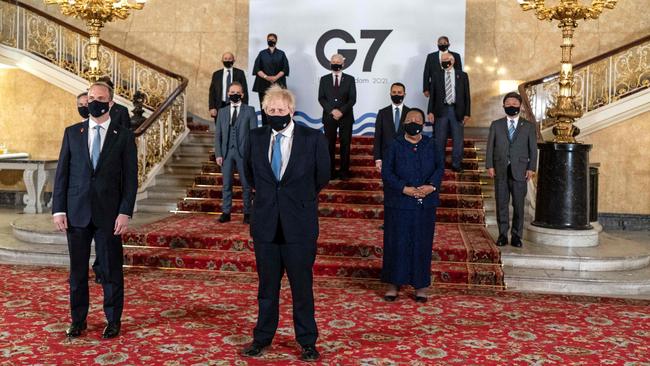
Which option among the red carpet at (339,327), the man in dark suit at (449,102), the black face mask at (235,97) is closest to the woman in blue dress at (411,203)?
the red carpet at (339,327)

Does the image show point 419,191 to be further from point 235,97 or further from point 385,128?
point 235,97

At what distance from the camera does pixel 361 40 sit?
12359mm

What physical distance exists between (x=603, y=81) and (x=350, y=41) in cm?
423

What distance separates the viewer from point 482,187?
9812mm

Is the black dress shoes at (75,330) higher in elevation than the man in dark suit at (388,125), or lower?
lower

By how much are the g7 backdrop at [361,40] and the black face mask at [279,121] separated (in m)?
8.01

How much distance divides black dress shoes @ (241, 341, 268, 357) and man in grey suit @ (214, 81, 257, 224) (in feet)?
12.7

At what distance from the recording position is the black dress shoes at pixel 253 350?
170 inches

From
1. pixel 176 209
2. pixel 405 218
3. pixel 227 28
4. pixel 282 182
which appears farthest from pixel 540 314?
pixel 227 28

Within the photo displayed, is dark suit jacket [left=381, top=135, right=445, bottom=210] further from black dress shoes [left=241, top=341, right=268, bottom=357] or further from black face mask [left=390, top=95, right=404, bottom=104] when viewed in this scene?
black face mask [left=390, top=95, right=404, bottom=104]

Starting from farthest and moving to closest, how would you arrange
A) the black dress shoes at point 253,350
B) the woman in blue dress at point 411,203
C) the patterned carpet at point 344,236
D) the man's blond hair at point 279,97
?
the patterned carpet at point 344,236 → the woman in blue dress at point 411,203 → the black dress shoes at point 253,350 → the man's blond hair at point 279,97

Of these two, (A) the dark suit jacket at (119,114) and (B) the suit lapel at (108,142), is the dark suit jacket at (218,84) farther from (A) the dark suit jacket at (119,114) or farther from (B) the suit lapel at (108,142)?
(B) the suit lapel at (108,142)

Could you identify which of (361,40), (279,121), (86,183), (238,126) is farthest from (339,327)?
(361,40)

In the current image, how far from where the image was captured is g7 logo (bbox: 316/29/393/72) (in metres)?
12.3
